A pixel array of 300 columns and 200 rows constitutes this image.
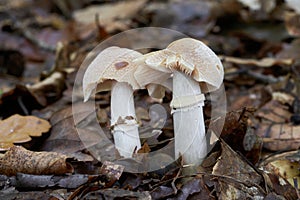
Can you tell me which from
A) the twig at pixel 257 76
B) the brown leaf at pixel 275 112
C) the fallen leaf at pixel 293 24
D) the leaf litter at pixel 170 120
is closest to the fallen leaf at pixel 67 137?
the leaf litter at pixel 170 120

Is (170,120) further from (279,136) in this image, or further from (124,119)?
(279,136)

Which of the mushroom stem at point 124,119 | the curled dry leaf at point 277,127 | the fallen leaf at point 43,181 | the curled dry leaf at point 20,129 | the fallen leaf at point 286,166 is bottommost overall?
the fallen leaf at point 286,166

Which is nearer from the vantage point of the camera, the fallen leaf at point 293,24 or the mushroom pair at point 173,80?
the mushroom pair at point 173,80

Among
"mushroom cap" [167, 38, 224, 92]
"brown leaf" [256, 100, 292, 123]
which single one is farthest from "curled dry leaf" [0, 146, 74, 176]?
"brown leaf" [256, 100, 292, 123]

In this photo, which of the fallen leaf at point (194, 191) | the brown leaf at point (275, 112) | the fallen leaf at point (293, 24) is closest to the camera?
the fallen leaf at point (194, 191)

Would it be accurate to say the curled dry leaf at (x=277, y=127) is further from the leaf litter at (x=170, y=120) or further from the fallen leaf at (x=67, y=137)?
the fallen leaf at (x=67, y=137)

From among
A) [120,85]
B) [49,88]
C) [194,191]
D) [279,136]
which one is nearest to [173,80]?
[120,85]

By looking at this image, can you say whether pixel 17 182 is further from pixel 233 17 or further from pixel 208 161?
pixel 233 17
